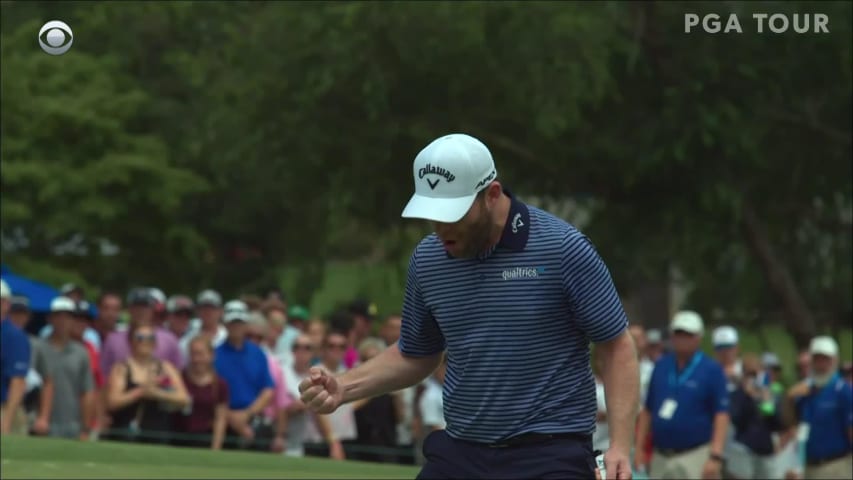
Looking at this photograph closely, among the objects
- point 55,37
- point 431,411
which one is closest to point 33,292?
point 431,411

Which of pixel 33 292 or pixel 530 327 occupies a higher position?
pixel 33 292

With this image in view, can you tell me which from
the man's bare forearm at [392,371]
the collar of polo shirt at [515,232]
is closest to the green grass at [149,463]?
the man's bare forearm at [392,371]

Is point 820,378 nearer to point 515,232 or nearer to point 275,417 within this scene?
point 275,417

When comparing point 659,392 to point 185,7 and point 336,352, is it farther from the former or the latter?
point 185,7

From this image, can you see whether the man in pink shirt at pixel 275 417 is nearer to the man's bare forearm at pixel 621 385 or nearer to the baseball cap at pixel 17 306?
the baseball cap at pixel 17 306

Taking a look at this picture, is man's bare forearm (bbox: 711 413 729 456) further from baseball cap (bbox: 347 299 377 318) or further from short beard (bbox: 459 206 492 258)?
short beard (bbox: 459 206 492 258)

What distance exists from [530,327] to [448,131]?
18.7m

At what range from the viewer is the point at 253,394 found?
1689cm

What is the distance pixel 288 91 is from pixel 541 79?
3564 millimetres

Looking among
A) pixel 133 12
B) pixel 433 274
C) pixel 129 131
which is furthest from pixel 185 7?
pixel 433 274

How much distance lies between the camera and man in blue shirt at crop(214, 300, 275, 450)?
16.8m

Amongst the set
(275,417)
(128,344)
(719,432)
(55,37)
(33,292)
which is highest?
(55,37)

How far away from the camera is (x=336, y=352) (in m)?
17.5

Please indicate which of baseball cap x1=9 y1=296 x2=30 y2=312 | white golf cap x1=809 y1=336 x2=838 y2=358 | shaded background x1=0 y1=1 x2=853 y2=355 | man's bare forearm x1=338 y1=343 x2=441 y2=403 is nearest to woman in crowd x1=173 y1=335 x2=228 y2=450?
baseball cap x1=9 y1=296 x2=30 y2=312
